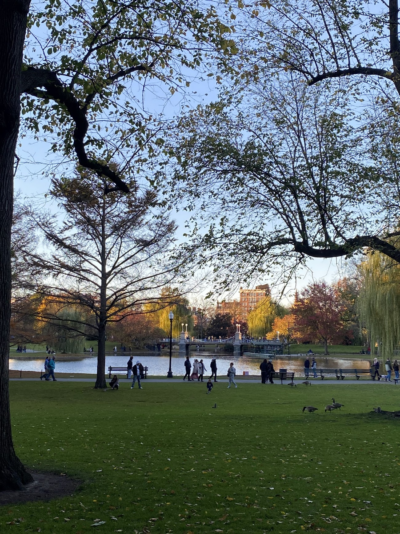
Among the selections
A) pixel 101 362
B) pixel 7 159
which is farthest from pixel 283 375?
pixel 7 159

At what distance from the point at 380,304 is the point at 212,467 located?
79.4 feet

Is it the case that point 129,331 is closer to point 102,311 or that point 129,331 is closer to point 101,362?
point 101,362

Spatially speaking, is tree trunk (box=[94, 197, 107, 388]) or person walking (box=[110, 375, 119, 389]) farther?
tree trunk (box=[94, 197, 107, 388])

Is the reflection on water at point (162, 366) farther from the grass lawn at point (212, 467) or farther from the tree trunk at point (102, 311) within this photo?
the grass lawn at point (212, 467)

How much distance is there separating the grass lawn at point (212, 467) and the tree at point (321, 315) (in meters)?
60.9

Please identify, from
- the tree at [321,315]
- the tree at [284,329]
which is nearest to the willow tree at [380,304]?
the tree at [321,315]

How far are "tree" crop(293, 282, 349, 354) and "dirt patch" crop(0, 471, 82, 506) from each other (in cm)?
7019

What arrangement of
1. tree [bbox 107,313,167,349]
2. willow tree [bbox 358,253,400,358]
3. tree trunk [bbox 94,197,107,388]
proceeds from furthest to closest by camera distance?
1. tree [bbox 107,313,167,349]
2. willow tree [bbox 358,253,400,358]
3. tree trunk [bbox 94,197,107,388]

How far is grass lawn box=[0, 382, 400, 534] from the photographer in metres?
5.65

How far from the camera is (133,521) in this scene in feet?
18.2

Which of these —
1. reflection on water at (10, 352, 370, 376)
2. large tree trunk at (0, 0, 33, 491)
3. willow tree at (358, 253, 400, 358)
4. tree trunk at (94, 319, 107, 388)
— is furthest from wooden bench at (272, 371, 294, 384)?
large tree trunk at (0, 0, 33, 491)

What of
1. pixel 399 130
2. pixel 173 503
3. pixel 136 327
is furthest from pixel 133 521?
pixel 136 327

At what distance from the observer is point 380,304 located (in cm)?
3006

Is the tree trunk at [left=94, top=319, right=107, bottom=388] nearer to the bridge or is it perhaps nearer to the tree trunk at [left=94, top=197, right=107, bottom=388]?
the tree trunk at [left=94, top=197, right=107, bottom=388]
